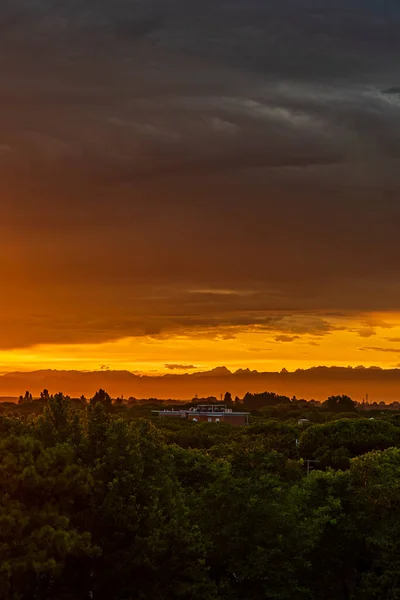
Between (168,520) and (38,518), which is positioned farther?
(168,520)

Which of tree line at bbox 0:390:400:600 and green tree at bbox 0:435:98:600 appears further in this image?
tree line at bbox 0:390:400:600

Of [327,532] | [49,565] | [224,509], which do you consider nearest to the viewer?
[49,565]

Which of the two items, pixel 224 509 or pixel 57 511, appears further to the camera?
pixel 224 509

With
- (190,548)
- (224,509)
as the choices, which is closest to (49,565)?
(190,548)

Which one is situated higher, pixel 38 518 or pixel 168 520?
pixel 38 518

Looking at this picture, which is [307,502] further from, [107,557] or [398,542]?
[107,557]

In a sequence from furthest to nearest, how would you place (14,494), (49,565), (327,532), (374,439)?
(374,439) < (327,532) < (14,494) < (49,565)

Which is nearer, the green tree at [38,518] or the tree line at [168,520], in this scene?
the green tree at [38,518]

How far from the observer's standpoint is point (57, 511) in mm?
47500

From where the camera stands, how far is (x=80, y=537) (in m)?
47.2

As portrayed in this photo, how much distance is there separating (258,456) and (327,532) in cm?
709

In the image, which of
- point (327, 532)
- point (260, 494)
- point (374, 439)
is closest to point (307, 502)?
point (327, 532)

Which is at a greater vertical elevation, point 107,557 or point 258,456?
point 258,456

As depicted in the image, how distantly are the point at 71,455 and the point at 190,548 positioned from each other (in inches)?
345
